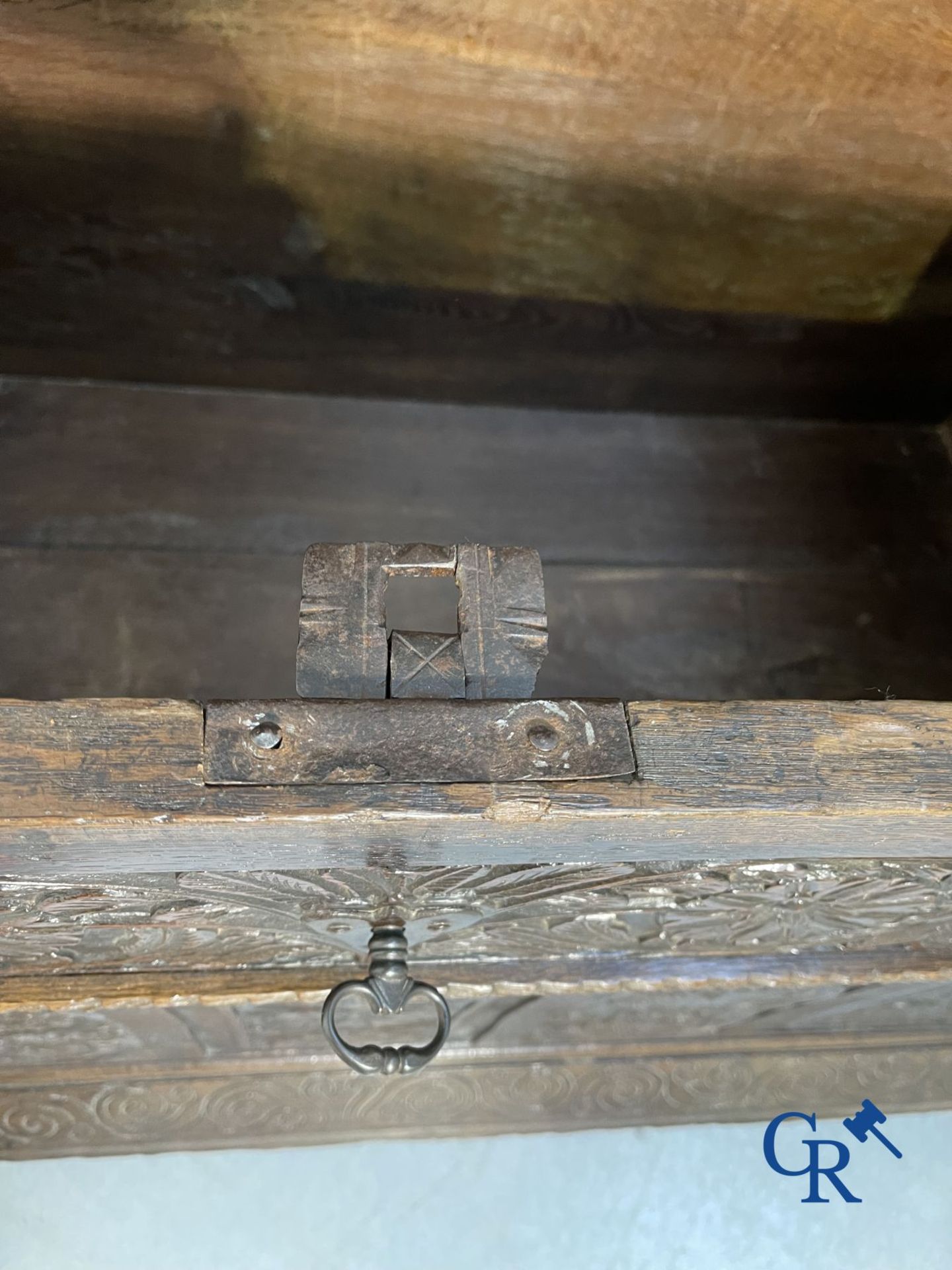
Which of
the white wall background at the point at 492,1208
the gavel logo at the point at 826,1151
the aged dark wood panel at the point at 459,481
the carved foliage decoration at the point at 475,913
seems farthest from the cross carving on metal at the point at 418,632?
the gavel logo at the point at 826,1151

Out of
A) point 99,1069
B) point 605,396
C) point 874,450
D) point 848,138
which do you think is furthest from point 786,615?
point 99,1069

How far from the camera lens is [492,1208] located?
1.54m

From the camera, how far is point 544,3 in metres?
0.89

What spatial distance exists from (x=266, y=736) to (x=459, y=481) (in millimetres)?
886

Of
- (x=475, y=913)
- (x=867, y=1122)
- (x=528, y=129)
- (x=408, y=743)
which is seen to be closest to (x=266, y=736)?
(x=408, y=743)

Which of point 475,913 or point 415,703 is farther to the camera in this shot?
point 475,913

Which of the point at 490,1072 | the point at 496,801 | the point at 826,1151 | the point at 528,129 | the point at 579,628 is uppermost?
the point at 528,129

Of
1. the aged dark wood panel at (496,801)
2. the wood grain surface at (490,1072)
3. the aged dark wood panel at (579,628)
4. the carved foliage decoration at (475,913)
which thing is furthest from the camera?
the wood grain surface at (490,1072)

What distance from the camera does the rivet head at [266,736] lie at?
62 cm

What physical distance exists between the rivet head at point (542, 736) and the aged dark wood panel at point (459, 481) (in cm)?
78

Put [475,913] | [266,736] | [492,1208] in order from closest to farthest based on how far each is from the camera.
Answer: [266,736] → [475,913] → [492,1208]

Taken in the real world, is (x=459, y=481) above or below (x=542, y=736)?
above

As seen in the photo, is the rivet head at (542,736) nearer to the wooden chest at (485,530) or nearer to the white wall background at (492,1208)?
the wooden chest at (485,530)

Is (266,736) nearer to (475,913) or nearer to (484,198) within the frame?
(475,913)
